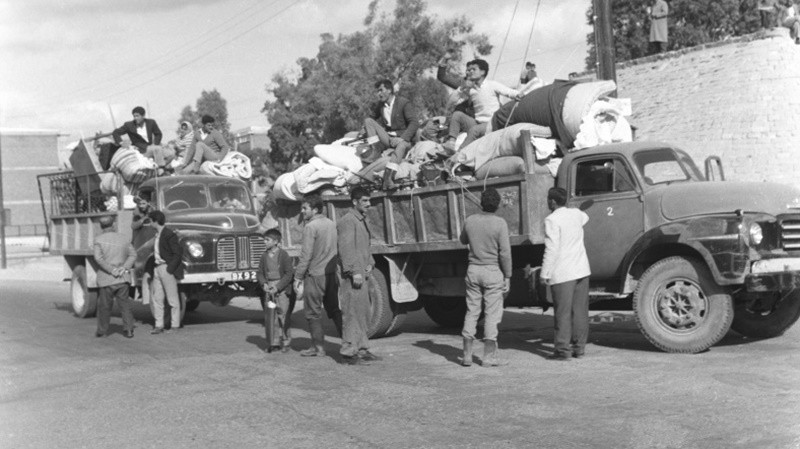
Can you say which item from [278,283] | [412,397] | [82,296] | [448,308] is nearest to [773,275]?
[412,397]

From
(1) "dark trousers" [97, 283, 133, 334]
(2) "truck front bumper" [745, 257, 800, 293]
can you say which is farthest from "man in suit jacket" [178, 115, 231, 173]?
(2) "truck front bumper" [745, 257, 800, 293]

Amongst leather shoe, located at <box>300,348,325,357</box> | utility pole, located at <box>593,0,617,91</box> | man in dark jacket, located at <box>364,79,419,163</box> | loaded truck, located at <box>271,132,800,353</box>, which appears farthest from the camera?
utility pole, located at <box>593,0,617,91</box>

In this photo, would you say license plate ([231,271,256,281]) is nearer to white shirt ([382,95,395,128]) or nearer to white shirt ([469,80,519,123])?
white shirt ([382,95,395,128])

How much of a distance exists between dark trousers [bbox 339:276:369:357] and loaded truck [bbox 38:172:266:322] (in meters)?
4.99

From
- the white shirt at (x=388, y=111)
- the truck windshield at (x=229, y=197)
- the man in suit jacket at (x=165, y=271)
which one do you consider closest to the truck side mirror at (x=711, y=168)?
the white shirt at (x=388, y=111)

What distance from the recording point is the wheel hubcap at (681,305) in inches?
387

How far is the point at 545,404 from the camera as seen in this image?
7844 mm

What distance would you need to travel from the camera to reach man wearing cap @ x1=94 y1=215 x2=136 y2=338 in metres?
14.1

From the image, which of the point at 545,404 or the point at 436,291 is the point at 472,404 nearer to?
the point at 545,404

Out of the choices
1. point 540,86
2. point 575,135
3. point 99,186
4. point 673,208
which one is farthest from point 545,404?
point 99,186

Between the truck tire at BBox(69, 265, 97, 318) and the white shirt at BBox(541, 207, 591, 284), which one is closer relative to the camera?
the white shirt at BBox(541, 207, 591, 284)

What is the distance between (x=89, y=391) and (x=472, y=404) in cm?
390

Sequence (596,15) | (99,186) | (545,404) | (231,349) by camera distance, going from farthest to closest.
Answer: (99,186)
(596,15)
(231,349)
(545,404)

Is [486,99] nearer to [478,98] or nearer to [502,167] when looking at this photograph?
[478,98]
